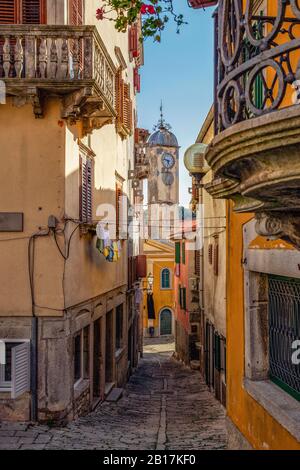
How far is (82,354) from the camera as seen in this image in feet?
39.4

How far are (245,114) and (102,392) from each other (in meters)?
11.8

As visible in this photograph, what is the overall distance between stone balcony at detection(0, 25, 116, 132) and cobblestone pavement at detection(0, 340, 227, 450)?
5.79 m

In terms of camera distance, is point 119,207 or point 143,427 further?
point 119,207

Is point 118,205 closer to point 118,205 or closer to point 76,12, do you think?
point 118,205

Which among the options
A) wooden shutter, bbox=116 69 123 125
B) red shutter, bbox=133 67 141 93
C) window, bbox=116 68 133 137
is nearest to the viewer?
wooden shutter, bbox=116 69 123 125

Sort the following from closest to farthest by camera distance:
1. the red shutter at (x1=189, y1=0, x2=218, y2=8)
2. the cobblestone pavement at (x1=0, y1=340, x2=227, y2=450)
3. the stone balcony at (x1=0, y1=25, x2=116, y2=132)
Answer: the red shutter at (x1=189, y1=0, x2=218, y2=8) < the cobblestone pavement at (x1=0, y1=340, x2=227, y2=450) < the stone balcony at (x1=0, y1=25, x2=116, y2=132)

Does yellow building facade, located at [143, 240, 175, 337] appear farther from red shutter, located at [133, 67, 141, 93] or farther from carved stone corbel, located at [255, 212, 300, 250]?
carved stone corbel, located at [255, 212, 300, 250]

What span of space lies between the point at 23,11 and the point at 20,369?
6.69 m

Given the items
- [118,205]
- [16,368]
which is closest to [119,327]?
[118,205]

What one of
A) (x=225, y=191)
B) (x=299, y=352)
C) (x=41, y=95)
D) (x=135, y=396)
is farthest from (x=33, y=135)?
(x=135, y=396)

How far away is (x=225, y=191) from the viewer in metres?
6.32

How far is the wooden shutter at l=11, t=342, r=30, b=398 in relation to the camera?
965cm

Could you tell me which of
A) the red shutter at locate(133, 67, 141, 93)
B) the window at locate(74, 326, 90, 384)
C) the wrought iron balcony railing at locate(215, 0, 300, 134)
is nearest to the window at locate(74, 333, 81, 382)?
the window at locate(74, 326, 90, 384)

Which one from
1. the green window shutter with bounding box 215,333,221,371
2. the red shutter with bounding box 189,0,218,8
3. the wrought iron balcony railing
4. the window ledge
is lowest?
the green window shutter with bounding box 215,333,221,371
